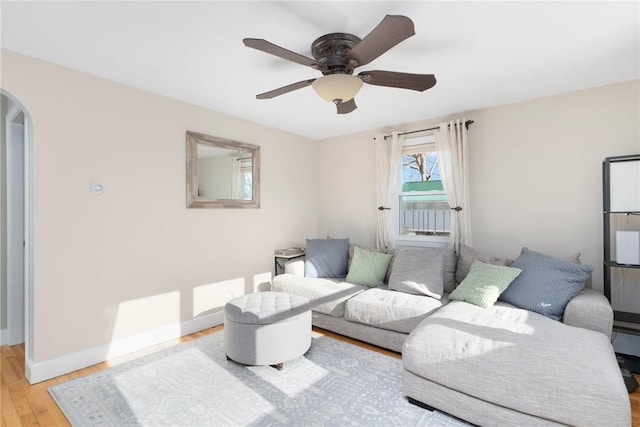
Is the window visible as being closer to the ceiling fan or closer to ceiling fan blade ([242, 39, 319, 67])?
the ceiling fan

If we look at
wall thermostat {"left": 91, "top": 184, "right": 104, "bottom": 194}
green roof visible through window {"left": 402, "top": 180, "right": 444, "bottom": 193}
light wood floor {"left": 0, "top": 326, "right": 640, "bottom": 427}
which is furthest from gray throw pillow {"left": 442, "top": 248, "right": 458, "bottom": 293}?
wall thermostat {"left": 91, "top": 184, "right": 104, "bottom": 194}

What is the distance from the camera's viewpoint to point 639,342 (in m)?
2.66

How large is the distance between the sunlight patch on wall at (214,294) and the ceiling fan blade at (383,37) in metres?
2.80

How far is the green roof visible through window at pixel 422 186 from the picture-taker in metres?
3.89

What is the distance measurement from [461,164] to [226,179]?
272 cm

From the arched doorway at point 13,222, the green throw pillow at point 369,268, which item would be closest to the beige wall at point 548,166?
the green throw pillow at point 369,268

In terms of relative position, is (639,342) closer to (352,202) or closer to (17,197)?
(352,202)

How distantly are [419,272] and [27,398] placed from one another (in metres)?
3.31

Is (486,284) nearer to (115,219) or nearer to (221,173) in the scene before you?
(221,173)

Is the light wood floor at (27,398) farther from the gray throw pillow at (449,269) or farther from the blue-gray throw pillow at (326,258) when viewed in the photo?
the blue-gray throw pillow at (326,258)

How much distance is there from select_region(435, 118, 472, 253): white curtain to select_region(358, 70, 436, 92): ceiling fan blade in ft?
5.23

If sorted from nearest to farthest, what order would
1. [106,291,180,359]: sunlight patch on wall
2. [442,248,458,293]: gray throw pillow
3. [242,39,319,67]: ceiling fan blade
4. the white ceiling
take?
[242,39,319,67]: ceiling fan blade, the white ceiling, [106,291,180,359]: sunlight patch on wall, [442,248,458,293]: gray throw pillow

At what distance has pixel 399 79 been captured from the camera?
2123 mm

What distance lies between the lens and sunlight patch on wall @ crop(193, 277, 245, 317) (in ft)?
11.3
